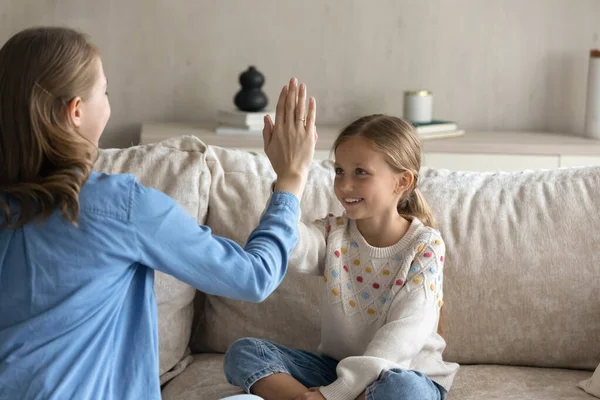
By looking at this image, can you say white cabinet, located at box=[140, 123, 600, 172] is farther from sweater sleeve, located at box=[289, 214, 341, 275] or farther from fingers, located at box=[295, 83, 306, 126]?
fingers, located at box=[295, 83, 306, 126]

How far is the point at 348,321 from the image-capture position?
1.91 metres

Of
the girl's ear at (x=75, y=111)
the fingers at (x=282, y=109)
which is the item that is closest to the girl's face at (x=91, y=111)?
the girl's ear at (x=75, y=111)

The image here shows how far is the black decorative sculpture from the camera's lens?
11.3 feet

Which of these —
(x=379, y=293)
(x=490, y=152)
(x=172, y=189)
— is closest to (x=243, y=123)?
(x=490, y=152)

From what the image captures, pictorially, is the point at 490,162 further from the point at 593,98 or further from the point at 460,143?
the point at 593,98

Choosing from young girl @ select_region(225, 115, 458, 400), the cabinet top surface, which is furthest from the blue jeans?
the cabinet top surface

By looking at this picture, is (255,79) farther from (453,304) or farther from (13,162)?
(13,162)

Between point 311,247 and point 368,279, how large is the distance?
0.14 meters

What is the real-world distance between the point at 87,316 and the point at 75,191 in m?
0.20

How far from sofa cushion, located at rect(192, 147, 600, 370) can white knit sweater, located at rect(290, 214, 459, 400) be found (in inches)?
4.9

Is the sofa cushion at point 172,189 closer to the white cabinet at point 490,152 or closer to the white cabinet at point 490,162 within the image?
the white cabinet at point 490,152

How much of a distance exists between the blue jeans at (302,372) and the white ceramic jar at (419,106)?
170 centimetres

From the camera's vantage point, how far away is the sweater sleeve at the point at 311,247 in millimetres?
1905

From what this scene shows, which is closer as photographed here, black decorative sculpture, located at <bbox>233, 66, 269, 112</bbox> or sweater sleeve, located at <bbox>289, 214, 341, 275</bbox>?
sweater sleeve, located at <bbox>289, 214, 341, 275</bbox>
